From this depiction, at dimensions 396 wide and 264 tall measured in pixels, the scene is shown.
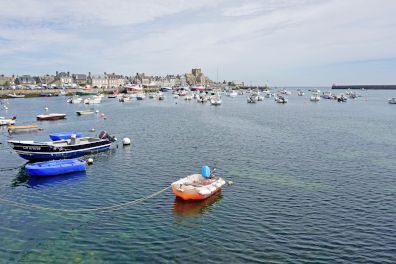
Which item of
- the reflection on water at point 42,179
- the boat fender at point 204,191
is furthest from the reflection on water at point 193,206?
the reflection on water at point 42,179

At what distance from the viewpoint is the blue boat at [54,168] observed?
44344 mm

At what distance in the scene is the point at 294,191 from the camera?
3941 centimetres

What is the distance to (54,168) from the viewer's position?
45.2 m

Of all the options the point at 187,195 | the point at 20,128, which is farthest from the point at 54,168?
the point at 20,128

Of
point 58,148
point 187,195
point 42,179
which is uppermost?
point 58,148

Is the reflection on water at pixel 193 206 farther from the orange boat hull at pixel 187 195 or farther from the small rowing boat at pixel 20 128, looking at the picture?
the small rowing boat at pixel 20 128

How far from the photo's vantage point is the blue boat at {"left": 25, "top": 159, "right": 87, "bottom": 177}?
44344 millimetres

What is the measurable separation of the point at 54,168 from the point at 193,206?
2076cm

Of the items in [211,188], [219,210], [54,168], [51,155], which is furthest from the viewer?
[51,155]

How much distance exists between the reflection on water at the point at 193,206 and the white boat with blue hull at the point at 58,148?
25.5 m

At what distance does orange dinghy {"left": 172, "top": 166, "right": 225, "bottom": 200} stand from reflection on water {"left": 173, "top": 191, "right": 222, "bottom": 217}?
45 cm

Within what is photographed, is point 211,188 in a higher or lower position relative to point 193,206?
higher

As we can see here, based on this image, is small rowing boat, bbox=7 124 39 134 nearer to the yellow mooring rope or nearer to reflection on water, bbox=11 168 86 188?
reflection on water, bbox=11 168 86 188

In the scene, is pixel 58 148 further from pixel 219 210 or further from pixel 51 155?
pixel 219 210
